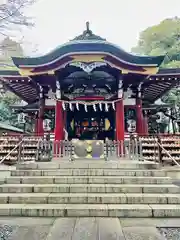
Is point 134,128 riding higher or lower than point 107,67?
lower

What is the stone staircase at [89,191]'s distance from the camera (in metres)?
4.45

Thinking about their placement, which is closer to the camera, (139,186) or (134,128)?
(139,186)

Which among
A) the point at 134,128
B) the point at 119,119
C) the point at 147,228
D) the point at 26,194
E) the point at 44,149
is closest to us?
the point at 147,228

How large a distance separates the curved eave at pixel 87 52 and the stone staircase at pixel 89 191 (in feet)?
19.6

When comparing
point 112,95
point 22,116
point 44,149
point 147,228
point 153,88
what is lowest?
point 147,228

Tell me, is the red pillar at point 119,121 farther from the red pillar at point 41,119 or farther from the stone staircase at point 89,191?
the red pillar at point 41,119

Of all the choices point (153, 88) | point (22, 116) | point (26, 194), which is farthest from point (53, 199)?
point (153, 88)

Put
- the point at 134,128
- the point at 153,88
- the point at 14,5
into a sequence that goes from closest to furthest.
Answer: the point at 14,5 → the point at 134,128 → the point at 153,88

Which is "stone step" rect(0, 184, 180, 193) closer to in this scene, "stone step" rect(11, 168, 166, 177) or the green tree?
"stone step" rect(11, 168, 166, 177)

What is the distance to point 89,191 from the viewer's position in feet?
17.9

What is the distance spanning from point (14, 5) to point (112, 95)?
789 centimetres

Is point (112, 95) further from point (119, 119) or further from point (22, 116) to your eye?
point (22, 116)

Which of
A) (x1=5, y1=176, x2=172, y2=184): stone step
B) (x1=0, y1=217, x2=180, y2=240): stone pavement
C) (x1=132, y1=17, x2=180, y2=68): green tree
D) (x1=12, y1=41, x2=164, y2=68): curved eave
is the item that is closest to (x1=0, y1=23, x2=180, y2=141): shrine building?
(x1=12, y1=41, x2=164, y2=68): curved eave

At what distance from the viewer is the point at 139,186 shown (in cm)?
554
